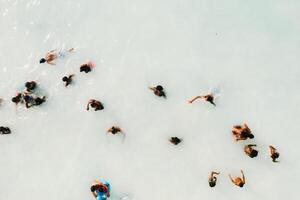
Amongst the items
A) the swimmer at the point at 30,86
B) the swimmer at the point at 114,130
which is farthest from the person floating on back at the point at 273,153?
the swimmer at the point at 30,86

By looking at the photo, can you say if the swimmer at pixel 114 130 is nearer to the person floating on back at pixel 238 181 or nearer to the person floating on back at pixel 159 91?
the person floating on back at pixel 159 91

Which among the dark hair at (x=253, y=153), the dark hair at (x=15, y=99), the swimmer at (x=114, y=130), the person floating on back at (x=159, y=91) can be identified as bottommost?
the dark hair at (x=253, y=153)

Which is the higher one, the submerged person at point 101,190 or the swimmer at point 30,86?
the swimmer at point 30,86

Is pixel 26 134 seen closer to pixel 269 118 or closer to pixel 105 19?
pixel 105 19

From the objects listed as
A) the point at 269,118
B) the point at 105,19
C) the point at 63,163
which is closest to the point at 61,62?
the point at 105,19

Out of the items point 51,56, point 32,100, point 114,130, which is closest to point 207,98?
point 114,130

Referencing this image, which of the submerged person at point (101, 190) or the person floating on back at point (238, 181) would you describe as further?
the submerged person at point (101, 190)

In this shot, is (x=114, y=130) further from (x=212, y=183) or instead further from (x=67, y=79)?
(x=212, y=183)

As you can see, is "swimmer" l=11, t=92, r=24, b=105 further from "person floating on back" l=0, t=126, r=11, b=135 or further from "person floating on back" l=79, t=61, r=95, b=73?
"person floating on back" l=79, t=61, r=95, b=73
